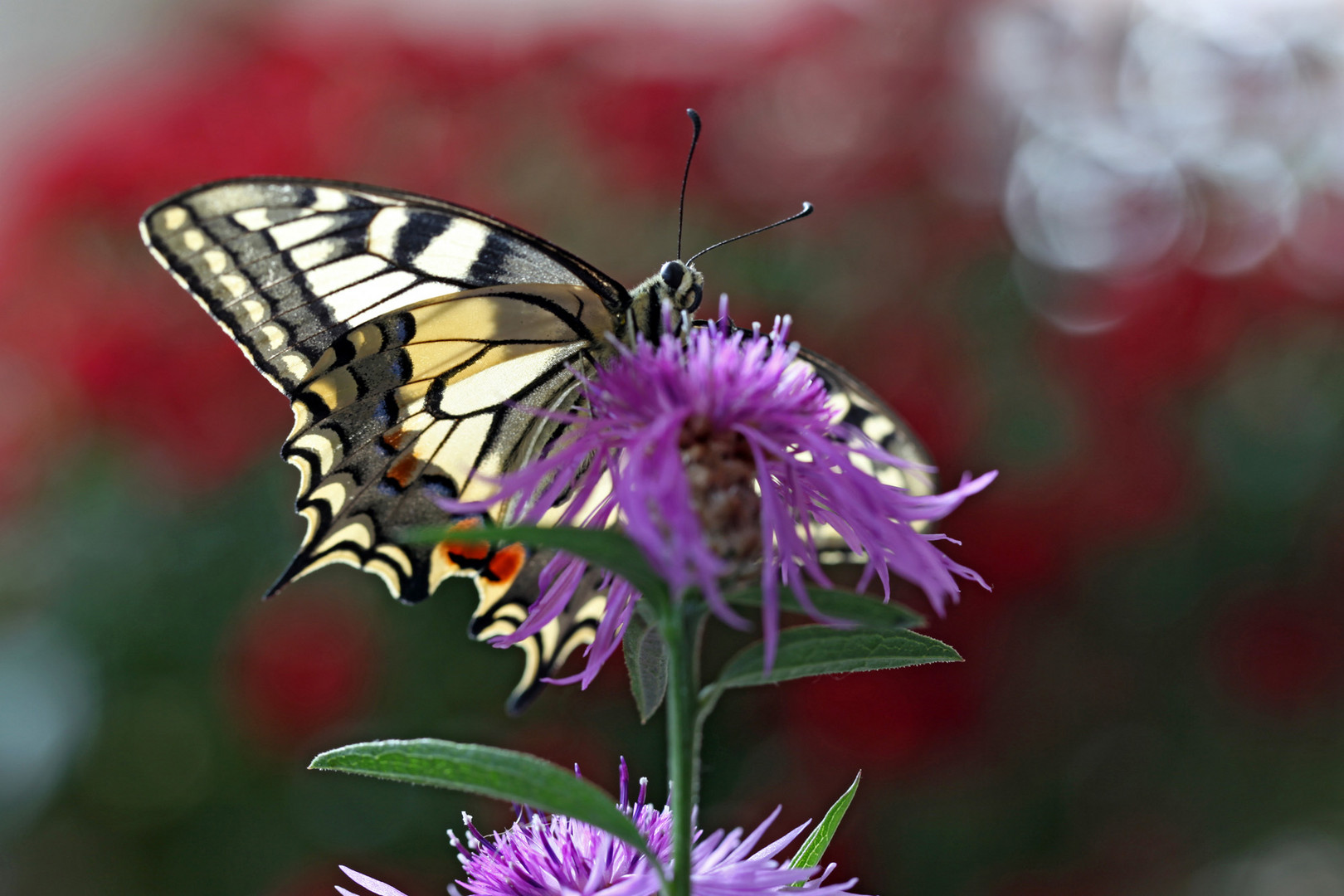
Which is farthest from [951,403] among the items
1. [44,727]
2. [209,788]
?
[44,727]

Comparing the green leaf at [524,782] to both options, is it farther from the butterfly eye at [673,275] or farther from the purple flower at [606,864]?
the butterfly eye at [673,275]

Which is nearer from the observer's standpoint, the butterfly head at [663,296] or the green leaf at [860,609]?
the green leaf at [860,609]

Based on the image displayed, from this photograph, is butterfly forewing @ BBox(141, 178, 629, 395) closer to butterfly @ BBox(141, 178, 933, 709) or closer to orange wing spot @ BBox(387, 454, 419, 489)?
butterfly @ BBox(141, 178, 933, 709)

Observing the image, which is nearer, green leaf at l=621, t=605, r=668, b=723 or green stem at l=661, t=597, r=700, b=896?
green stem at l=661, t=597, r=700, b=896

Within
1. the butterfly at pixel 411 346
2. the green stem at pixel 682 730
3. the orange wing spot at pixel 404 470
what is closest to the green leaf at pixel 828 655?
the green stem at pixel 682 730

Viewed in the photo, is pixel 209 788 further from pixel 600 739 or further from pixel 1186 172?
pixel 1186 172

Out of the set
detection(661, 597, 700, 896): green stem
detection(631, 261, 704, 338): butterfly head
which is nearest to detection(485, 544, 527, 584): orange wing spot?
detection(631, 261, 704, 338): butterfly head

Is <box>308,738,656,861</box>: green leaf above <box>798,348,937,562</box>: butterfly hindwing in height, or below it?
below
